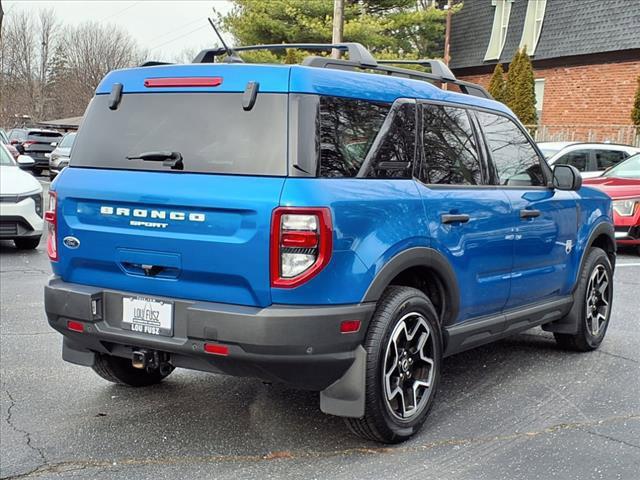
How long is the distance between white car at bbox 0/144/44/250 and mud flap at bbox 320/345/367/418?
24.4ft

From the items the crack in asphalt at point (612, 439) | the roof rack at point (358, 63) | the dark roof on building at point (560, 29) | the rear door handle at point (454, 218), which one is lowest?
the crack in asphalt at point (612, 439)

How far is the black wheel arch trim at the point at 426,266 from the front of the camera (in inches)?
147

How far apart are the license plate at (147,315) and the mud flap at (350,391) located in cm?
85

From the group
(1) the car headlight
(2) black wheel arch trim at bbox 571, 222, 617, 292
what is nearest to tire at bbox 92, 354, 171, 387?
(2) black wheel arch trim at bbox 571, 222, 617, 292

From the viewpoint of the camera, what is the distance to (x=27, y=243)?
417 inches

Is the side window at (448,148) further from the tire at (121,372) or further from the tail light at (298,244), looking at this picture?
the tire at (121,372)

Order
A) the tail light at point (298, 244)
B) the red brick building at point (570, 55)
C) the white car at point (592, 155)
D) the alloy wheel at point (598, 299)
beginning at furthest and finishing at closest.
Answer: the red brick building at point (570, 55)
the white car at point (592, 155)
the alloy wheel at point (598, 299)
the tail light at point (298, 244)

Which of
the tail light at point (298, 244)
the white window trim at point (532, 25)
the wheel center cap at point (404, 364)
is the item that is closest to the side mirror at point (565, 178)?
the wheel center cap at point (404, 364)

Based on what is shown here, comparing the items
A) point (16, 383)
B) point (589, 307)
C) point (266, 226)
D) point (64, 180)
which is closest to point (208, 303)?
point (266, 226)

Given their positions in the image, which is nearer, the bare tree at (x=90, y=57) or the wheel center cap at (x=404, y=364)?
the wheel center cap at (x=404, y=364)

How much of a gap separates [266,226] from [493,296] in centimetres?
192

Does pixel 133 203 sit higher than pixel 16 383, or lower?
higher

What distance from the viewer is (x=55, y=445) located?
3961 millimetres

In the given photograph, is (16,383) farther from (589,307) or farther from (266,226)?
(589,307)
